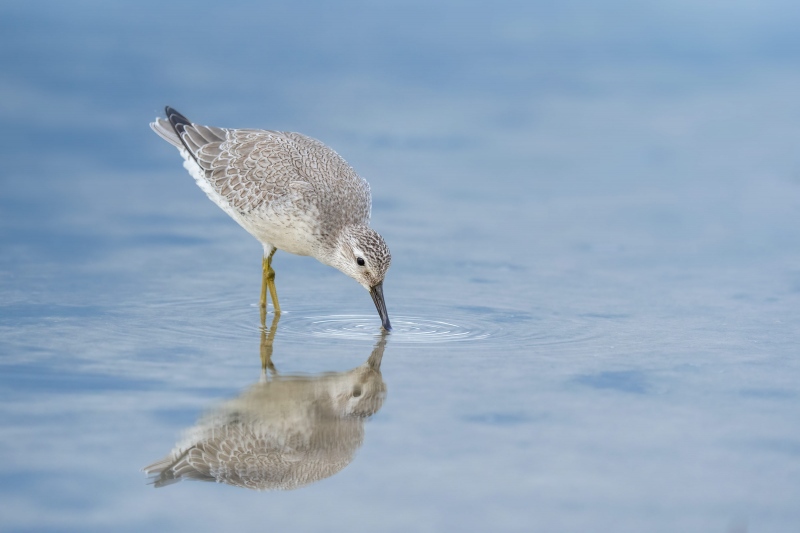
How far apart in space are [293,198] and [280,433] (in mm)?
2734

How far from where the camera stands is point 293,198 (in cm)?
879

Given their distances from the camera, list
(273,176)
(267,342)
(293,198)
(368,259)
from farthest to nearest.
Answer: (273,176) → (293,198) → (368,259) → (267,342)

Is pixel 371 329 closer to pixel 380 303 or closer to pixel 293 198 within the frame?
pixel 380 303

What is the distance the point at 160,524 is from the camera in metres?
5.25

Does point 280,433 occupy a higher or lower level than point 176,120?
lower

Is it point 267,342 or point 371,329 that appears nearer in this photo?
point 267,342

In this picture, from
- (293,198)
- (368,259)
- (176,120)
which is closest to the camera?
(368,259)

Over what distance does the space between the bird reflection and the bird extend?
1176 millimetres

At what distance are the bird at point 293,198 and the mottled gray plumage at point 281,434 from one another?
4.08ft

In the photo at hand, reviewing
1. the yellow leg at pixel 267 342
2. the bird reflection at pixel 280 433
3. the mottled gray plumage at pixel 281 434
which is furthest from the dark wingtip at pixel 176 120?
the mottled gray plumage at pixel 281 434

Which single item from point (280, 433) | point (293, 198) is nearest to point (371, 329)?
point (293, 198)

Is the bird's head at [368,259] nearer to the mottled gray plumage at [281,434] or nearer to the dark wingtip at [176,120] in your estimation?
the mottled gray plumage at [281,434]

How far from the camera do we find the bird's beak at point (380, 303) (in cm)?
827

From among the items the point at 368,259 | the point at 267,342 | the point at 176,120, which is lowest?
the point at 267,342
